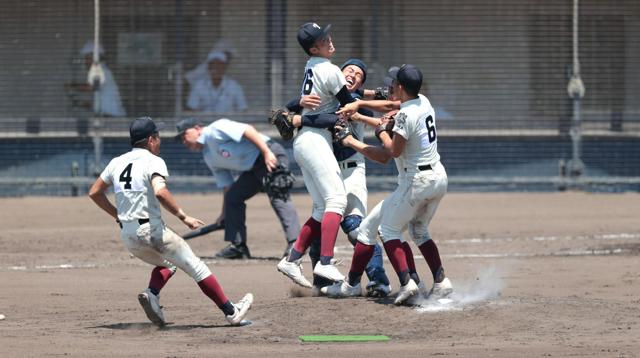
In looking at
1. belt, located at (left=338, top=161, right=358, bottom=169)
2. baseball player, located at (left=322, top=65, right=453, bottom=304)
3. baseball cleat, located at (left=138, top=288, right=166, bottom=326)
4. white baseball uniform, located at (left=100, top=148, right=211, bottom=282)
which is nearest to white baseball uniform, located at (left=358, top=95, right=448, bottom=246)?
baseball player, located at (left=322, top=65, right=453, bottom=304)

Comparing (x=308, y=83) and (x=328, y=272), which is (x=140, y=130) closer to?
(x=308, y=83)

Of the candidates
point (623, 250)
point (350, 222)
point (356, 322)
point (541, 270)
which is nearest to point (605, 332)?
point (356, 322)

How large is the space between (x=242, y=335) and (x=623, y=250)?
5.68 metres

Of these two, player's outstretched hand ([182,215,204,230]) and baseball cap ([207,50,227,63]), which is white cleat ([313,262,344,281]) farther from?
baseball cap ([207,50,227,63])

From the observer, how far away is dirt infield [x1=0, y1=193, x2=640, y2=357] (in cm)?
775

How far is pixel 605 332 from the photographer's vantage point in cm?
810

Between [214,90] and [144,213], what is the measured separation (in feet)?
31.3

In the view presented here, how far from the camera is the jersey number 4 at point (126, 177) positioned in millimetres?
8164

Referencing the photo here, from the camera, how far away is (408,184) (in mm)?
8648

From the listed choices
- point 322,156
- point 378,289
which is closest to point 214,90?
point 322,156

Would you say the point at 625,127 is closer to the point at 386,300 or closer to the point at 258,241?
the point at 258,241

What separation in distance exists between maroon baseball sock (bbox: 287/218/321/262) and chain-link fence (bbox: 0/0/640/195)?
8062 mm

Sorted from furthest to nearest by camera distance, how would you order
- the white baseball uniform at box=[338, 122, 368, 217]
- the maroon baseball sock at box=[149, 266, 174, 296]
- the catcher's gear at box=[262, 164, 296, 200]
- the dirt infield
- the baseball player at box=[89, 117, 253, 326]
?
the catcher's gear at box=[262, 164, 296, 200]
the white baseball uniform at box=[338, 122, 368, 217]
the maroon baseball sock at box=[149, 266, 174, 296]
the baseball player at box=[89, 117, 253, 326]
the dirt infield

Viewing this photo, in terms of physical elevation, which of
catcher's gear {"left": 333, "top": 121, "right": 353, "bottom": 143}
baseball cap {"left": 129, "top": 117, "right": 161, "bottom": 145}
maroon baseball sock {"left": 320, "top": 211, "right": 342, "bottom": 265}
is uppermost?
baseball cap {"left": 129, "top": 117, "right": 161, "bottom": 145}
